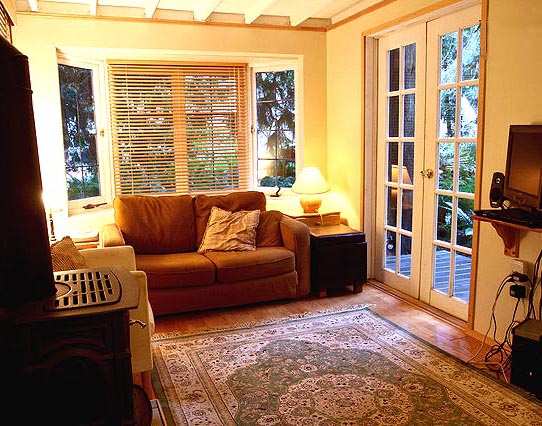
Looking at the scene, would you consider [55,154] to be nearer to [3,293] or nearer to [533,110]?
[3,293]

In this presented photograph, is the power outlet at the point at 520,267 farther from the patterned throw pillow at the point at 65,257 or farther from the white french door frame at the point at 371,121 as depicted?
the patterned throw pillow at the point at 65,257

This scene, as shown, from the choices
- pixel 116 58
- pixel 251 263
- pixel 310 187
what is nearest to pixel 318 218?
pixel 310 187

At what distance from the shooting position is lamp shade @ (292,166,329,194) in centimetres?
468

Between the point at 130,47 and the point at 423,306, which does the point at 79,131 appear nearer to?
the point at 130,47

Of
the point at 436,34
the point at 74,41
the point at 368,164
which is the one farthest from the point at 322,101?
the point at 74,41

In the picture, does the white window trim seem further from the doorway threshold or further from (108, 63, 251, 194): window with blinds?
the doorway threshold

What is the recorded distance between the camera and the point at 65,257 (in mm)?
2629

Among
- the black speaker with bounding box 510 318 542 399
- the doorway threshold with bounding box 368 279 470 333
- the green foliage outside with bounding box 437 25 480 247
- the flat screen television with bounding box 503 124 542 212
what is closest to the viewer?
the black speaker with bounding box 510 318 542 399

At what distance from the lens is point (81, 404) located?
5.79ft

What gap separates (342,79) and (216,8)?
4.22 feet

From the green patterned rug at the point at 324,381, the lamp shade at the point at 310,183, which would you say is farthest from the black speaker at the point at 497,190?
the lamp shade at the point at 310,183

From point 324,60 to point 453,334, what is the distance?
9.39 feet

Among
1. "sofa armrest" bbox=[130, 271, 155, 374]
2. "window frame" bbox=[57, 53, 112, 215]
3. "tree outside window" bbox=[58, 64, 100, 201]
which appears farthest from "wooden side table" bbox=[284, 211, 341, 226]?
"sofa armrest" bbox=[130, 271, 155, 374]

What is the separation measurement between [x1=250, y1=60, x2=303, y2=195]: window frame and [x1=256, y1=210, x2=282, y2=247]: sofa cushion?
30.2 inches
